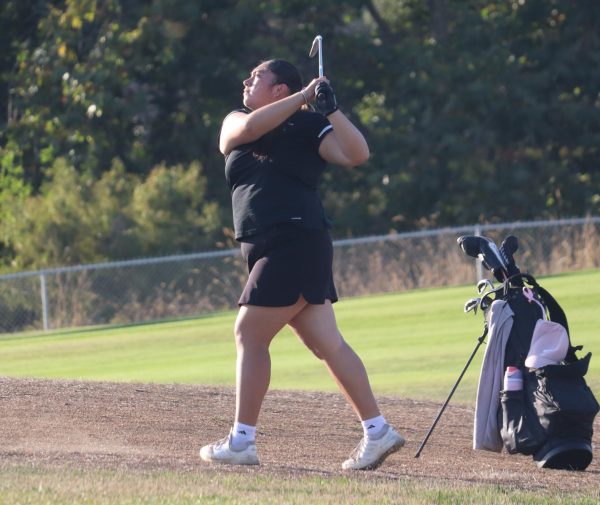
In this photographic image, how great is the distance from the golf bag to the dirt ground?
0.47 ft

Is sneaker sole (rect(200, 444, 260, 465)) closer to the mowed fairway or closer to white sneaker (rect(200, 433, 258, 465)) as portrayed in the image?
white sneaker (rect(200, 433, 258, 465))

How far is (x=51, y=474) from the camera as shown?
6.02 m

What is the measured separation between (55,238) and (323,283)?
733 inches

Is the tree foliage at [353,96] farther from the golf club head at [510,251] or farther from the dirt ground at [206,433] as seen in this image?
the golf club head at [510,251]

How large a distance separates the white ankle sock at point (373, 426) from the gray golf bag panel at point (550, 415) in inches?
37.0

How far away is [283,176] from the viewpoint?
649 centimetres

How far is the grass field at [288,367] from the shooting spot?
5.71 meters

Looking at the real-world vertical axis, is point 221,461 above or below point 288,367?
above

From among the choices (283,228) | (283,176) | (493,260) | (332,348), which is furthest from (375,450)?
(493,260)

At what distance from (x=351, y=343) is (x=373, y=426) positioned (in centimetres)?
861

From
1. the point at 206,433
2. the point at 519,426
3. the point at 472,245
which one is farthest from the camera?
the point at 206,433

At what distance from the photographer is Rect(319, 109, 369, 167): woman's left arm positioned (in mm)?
6363

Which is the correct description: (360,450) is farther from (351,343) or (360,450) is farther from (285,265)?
(351,343)

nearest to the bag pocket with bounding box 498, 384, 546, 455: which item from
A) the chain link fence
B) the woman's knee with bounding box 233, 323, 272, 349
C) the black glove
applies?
the woman's knee with bounding box 233, 323, 272, 349
